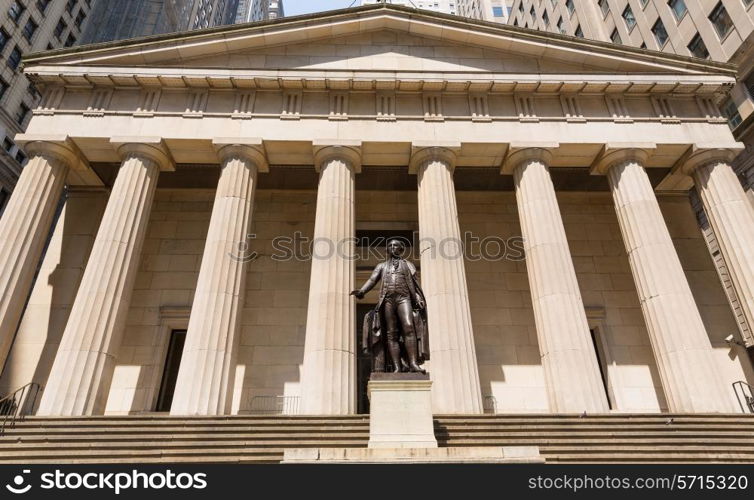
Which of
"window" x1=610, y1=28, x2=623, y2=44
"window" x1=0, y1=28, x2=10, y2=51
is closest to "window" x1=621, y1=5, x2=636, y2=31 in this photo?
"window" x1=610, y1=28, x2=623, y2=44

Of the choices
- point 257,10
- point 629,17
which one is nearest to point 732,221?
point 629,17

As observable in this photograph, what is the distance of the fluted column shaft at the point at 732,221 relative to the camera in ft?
51.7

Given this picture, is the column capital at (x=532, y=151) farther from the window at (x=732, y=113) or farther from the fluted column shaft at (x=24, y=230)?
the fluted column shaft at (x=24, y=230)

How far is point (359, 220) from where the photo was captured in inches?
850

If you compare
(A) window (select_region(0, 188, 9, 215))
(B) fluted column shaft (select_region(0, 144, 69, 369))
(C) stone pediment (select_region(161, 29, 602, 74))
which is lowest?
(B) fluted column shaft (select_region(0, 144, 69, 369))

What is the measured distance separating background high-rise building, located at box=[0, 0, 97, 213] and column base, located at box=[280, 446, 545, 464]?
39.6m

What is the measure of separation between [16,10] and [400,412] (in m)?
47.7

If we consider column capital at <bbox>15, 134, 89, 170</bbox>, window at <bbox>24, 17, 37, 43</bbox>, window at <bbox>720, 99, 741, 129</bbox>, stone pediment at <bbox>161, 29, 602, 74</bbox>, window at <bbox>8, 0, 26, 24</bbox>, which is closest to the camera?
column capital at <bbox>15, 134, 89, 170</bbox>

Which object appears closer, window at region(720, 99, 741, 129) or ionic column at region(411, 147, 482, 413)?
ionic column at region(411, 147, 482, 413)

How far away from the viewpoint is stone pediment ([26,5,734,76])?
59.7 feet

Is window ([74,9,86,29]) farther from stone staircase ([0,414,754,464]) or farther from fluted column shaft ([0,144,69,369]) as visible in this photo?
stone staircase ([0,414,754,464])

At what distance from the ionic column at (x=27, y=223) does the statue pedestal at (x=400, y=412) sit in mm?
12183

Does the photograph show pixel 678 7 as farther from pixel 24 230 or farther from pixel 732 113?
pixel 24 230

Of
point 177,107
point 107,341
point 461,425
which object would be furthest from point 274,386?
point 177,107
